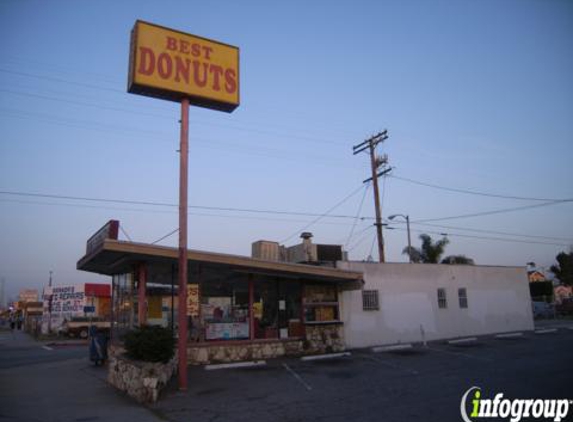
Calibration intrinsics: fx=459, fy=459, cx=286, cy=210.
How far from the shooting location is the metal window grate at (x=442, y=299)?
Result: 24.6 metres

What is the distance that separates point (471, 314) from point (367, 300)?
760 cm

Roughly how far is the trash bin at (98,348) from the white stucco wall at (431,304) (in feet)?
33.6

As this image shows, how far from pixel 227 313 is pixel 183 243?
21.3ft

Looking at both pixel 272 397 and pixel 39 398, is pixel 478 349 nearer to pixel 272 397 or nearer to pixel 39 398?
pixel 272 397

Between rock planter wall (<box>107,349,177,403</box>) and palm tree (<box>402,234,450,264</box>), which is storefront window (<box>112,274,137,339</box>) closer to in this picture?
rock planter wall (<box>107,349,177,403</box>)

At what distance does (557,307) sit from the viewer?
45.8m

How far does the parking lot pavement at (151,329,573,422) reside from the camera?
30.7 ft

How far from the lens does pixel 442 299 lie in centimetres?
2477

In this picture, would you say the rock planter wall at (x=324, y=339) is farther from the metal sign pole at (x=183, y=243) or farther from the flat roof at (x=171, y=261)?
the metal sign pole at (x=183, y=243)

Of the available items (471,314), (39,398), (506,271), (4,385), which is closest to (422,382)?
(39,398)

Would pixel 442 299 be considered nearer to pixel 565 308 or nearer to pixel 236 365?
pixel 236 365

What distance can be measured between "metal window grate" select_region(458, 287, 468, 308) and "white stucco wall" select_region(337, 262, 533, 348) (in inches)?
8.9

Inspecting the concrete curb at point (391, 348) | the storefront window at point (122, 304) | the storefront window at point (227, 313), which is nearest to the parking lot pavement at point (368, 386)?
the concrete curb at point (391, 348)

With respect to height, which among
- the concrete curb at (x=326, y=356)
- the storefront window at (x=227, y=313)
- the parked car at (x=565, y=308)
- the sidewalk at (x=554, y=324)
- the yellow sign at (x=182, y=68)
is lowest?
the concrete curb at (x=326, y=356)
